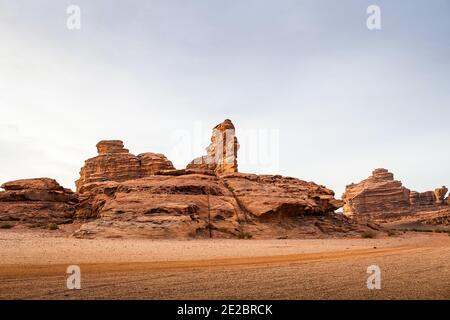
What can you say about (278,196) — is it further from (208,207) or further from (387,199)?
(387,199)

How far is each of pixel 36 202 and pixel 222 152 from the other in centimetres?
2797

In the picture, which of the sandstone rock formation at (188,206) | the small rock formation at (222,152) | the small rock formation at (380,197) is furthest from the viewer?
the small rock formation at (380,197)

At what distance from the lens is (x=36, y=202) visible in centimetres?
4200

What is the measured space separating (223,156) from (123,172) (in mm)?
26532

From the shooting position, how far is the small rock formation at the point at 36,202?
39031 mm

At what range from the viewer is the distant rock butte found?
113 metres

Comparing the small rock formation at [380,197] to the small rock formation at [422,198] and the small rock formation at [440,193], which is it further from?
the small rock formation at [440,193]

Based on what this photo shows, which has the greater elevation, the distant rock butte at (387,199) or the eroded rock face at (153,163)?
the eroded rock face at (153,163)

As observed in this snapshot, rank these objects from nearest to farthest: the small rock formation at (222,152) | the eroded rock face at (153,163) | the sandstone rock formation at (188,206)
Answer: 1. the sandstone rock formation at (188,206)
2. the small rock formation at (222,152)
3. the eroded rock face at (153,163)

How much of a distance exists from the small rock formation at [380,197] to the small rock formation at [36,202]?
9232 centimetres

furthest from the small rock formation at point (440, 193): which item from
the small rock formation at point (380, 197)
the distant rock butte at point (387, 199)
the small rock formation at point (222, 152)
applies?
the small rock formation at point (222, 152)

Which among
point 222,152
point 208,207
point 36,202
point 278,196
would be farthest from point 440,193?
point 36,202

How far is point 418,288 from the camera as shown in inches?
277
